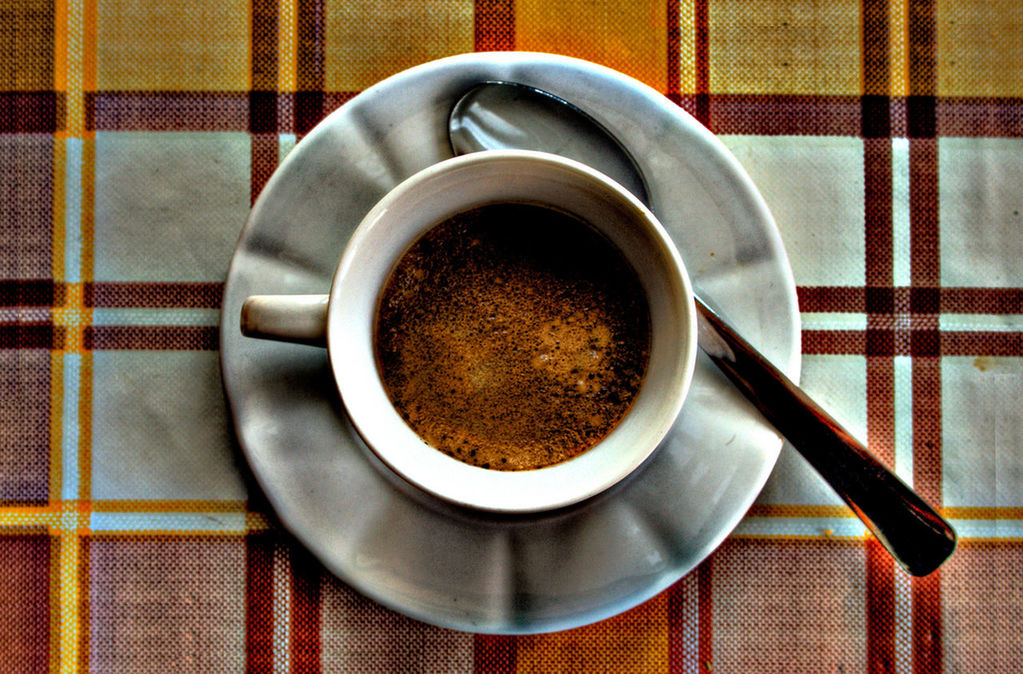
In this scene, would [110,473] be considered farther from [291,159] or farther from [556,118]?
[556,118]

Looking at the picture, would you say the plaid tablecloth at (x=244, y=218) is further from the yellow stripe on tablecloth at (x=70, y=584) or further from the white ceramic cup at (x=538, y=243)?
the white ceramic cup at (x=538, y=243)

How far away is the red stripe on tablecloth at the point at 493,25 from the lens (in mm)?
707

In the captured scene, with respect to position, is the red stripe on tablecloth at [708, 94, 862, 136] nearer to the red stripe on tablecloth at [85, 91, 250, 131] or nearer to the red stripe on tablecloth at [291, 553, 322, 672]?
the red stripe on tablecloth at [85, 91, 250, 131]

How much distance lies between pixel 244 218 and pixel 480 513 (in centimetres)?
39

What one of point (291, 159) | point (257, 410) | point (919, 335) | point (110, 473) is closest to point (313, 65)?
point (291, 159)

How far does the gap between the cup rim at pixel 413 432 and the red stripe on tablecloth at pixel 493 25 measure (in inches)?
8.0

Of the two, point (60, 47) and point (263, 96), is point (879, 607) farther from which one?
point (60, 47)

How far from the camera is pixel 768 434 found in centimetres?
61

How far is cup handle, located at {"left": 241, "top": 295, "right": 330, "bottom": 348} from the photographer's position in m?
0.52

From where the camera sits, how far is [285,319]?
1.72 feet

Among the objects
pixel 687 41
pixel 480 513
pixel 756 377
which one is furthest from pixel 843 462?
pixel 687 41

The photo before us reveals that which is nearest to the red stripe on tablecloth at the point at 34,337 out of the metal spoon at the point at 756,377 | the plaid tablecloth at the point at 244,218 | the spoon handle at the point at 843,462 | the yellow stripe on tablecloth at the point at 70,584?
the plaid tablecloth at the point at 244,218

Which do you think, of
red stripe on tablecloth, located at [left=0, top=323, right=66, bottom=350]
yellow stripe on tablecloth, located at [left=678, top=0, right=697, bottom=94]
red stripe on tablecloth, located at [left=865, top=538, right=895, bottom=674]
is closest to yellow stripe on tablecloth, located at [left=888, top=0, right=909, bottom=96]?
yellow stripe on tablecloth, located at [left=678, top=0, right=697, bottom=94]

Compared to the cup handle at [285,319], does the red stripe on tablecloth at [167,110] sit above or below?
above
